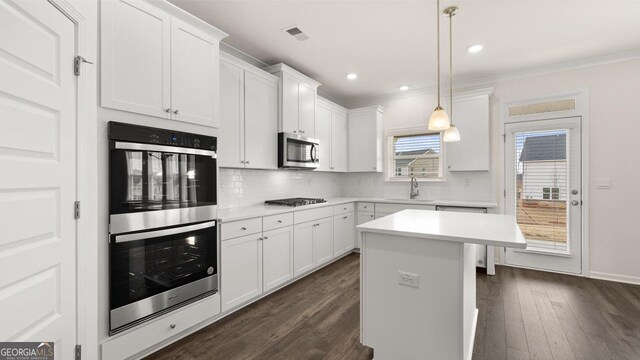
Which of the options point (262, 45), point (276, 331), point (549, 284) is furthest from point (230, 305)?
point (549, 284)

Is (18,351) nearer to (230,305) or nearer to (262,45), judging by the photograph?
(230,305)

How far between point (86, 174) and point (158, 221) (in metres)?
0.56

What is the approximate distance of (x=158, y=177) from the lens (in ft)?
6.73

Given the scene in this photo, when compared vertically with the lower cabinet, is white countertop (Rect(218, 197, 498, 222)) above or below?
above

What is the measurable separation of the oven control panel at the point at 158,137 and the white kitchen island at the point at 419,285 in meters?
1.52

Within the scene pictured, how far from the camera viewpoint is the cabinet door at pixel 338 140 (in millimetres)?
4840

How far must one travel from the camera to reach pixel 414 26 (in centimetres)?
286

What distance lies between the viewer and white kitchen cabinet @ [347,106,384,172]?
5.01 metres

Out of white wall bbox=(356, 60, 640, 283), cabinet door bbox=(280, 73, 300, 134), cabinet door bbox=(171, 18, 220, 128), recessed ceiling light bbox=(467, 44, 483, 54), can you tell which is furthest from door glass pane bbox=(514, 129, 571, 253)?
cabinet door bbox=(171, 18, 220, 128)

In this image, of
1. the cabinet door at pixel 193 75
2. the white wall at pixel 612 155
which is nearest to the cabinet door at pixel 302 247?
the cabinet door at pixel 193 75

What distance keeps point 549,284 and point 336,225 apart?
109 inches

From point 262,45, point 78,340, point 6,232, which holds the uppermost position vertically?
point 262,45

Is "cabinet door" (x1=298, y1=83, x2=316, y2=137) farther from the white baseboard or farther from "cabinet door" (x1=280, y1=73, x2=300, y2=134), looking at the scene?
the white baseboard

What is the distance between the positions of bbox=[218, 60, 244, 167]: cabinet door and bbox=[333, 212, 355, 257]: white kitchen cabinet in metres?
1.89
